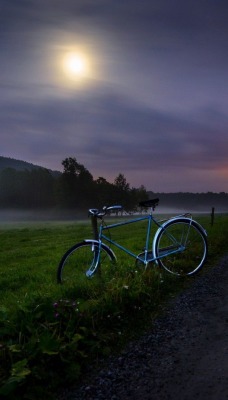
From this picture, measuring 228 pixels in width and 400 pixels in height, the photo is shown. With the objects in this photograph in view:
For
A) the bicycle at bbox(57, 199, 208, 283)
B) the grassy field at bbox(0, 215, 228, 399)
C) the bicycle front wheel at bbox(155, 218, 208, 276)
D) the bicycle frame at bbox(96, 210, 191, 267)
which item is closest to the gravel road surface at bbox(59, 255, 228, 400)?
the grassy field at bbox(0, 215, 228, 399)

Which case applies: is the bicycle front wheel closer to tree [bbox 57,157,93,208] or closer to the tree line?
the tree line

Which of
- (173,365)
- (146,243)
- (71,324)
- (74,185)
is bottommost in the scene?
(173,365)

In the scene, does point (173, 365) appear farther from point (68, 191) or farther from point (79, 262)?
point (68, 191)

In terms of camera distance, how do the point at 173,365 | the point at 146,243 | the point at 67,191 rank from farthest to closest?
the point at 67,191, the point at 146,243, the point at 173,365

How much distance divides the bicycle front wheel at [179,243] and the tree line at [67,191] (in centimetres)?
9426

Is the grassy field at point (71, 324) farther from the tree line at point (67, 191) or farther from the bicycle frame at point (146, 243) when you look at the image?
the tree line at point (67, 191)

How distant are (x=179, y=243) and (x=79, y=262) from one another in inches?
108

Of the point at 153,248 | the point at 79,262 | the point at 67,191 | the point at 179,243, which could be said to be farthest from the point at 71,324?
the point at 67,191

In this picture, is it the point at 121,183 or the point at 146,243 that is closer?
the point at 146,243

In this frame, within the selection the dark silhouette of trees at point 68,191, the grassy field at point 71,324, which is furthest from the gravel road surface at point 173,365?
the dark silhouette of trees at point 68,191

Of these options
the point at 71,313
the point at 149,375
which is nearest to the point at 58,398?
the point at 149,375

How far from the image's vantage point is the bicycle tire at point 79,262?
7734 millimetres

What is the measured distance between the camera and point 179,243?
29.8ft

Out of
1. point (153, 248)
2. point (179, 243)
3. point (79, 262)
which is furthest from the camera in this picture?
A: point (179, 243)
